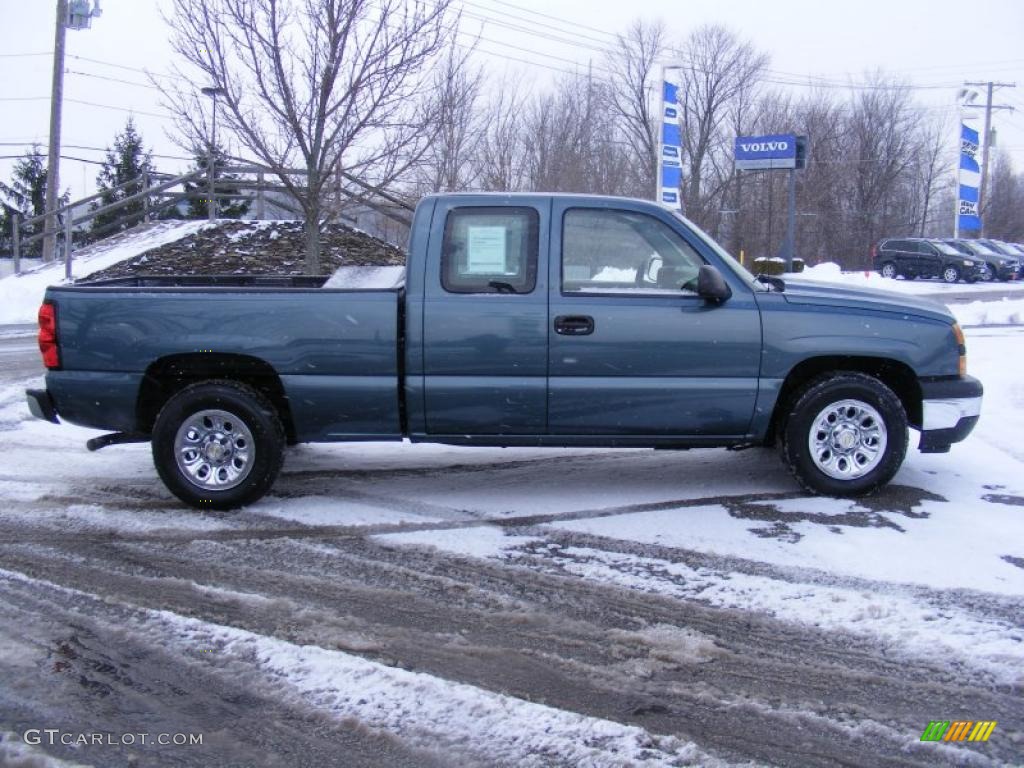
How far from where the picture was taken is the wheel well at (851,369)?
575 centimetres

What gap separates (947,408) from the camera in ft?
18.6

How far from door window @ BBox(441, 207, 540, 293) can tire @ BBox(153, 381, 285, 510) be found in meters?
1.38

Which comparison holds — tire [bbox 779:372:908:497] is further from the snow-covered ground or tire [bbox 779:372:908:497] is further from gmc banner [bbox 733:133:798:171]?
gmc banner [bbox 733:133:798:171]

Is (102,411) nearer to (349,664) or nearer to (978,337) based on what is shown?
(349,664)

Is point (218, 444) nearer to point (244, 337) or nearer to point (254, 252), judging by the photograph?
point (244, 337)

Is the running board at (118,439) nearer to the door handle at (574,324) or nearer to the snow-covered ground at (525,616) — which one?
the snow-covered ground at (525,616)

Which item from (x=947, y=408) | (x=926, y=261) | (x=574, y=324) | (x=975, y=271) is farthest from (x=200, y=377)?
(x=926, y=261)

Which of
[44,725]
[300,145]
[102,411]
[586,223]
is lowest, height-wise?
[44,725]

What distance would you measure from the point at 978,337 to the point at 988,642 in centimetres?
1136

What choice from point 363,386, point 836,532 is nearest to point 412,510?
point 363,386

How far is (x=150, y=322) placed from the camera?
5461mm

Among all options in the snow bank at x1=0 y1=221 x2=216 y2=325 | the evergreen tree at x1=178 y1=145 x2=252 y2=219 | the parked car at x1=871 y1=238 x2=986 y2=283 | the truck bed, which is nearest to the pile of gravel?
the snow bank at x1=0 y1=221 x2=216 y2=325

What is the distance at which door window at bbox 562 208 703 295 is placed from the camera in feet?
18.4

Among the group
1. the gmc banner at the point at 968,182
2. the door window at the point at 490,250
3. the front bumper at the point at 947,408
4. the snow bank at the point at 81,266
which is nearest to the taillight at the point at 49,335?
the door window at the point at 490,250
